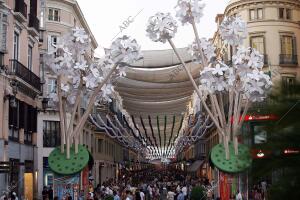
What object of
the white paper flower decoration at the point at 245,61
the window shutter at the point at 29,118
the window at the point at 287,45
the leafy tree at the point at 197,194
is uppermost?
the window at the point at 287,45

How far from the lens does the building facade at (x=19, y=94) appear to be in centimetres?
2667

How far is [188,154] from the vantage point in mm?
94125

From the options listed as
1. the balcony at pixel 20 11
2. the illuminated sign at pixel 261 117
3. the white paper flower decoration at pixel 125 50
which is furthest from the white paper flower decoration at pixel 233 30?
the illuminated sign at pixel 261 117

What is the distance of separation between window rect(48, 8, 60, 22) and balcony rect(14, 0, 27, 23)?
16.5 meters

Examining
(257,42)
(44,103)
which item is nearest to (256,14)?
(257,42)

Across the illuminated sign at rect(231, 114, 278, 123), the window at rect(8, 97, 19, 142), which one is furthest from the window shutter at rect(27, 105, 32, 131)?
the illuminated sign at rect(231, 114, 278, 123)

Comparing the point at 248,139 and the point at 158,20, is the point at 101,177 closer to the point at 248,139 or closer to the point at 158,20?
the point at 158,20

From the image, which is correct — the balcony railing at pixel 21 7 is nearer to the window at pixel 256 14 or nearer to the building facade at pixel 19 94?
the building facade at pixel 19 94

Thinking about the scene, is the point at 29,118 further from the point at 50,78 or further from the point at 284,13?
the point at 284,13

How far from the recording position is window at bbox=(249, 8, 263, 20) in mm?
39750

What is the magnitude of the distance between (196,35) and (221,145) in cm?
442

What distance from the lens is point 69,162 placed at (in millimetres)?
20641

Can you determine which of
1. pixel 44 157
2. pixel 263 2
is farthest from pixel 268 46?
pixel 44 157

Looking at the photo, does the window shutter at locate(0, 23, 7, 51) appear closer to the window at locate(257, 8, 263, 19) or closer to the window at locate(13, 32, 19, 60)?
the window at locate(13, 32, 19, 60)
